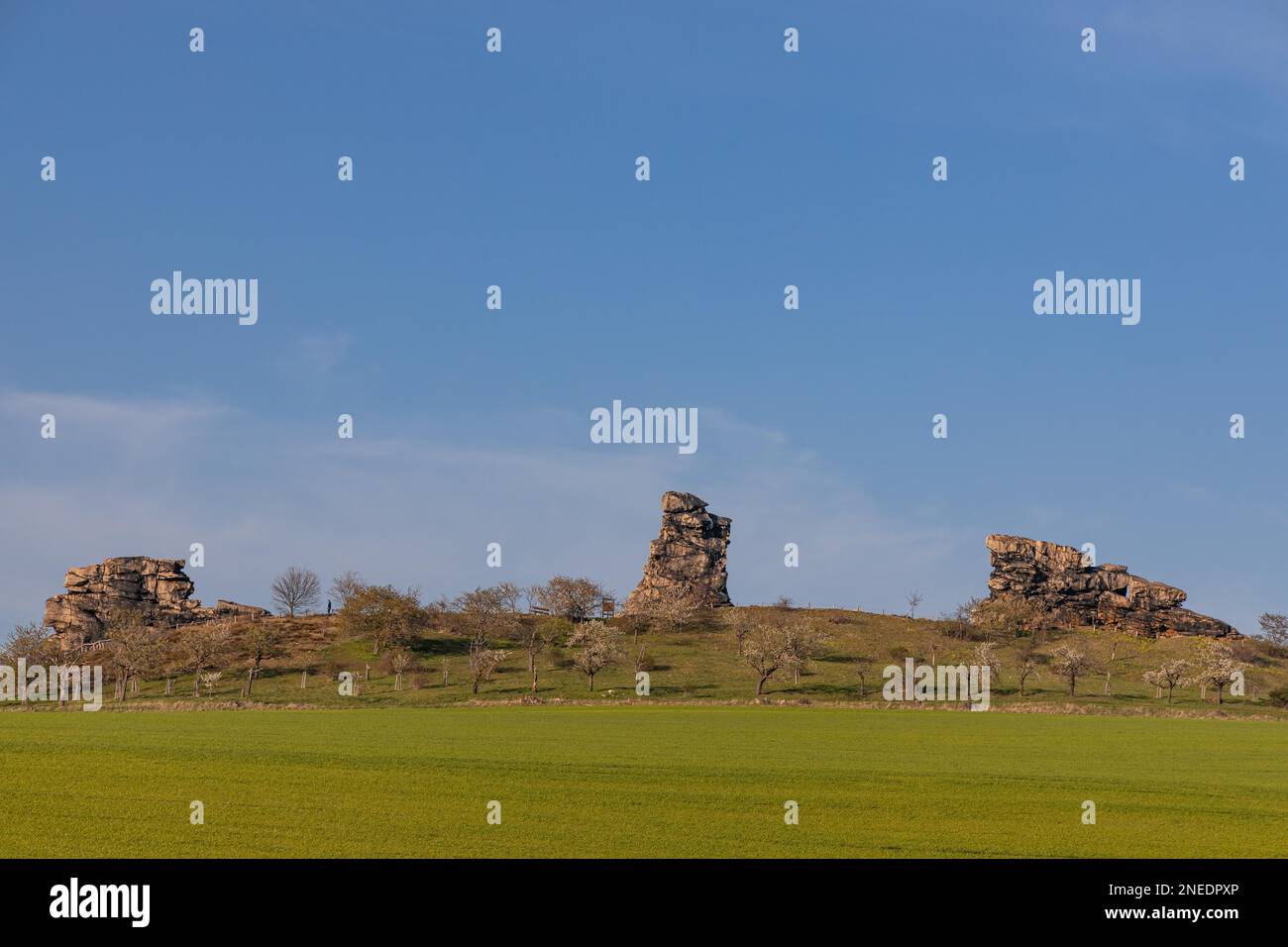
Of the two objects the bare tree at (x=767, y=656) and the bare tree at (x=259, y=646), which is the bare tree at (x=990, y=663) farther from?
the bare tree at (x=259, y=646)

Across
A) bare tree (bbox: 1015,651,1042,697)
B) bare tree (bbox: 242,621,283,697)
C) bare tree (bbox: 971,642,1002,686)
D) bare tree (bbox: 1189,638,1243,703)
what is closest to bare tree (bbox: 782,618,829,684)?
bare tree (bbox: 971,642,1002,686)

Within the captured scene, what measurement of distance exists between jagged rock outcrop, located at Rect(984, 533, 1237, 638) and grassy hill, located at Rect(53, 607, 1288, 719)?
63.1 ft

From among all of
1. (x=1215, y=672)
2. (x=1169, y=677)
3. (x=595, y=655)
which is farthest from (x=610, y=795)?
(x=1215, y=672)

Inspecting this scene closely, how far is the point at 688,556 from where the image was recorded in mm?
182250

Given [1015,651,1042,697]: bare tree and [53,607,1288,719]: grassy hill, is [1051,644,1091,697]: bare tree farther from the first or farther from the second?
[1015,651,1042,697]: bare tree

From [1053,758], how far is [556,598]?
371ft

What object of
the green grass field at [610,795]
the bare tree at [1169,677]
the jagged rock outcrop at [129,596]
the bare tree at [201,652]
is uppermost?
the jagged rock outcrop at [129,596]

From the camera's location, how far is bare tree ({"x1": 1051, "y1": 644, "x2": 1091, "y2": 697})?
336 feet

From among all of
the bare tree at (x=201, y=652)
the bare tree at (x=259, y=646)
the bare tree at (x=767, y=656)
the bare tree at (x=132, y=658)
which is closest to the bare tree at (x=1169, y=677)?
the bare tree at (x=767, y=656)

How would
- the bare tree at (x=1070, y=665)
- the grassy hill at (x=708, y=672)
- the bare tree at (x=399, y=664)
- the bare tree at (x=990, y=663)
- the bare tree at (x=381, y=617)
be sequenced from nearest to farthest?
the grassy hill at (x=708, y=672) < the bare tree at (x=1070, y=665) < the bare tree at (x=399, y=664) < the bare tree at (x=990, y=663) < the bare tree at (x=381, y=617)

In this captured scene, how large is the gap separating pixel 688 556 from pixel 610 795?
15213cm

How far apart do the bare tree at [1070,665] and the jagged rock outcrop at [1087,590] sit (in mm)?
58266

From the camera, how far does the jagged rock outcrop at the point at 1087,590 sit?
6939 inches

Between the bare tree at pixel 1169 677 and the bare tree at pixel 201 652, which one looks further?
the bare tree at pixel 201 652
